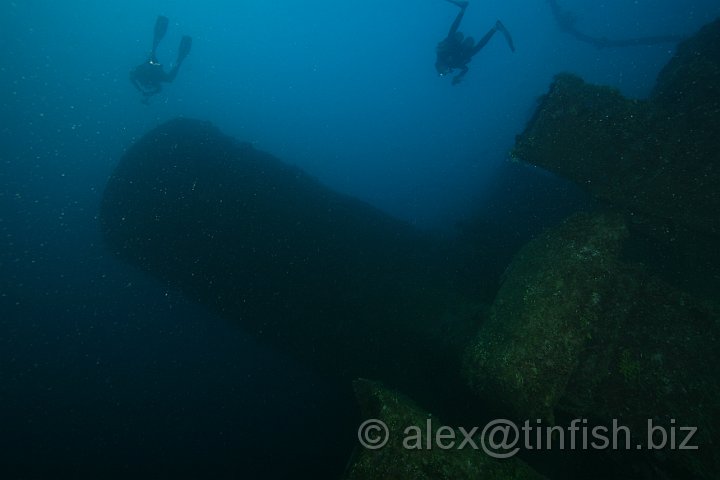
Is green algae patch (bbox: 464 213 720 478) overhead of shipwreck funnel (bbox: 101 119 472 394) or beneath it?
overhead

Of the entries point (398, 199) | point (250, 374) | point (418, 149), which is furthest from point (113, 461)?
point (418, 149)

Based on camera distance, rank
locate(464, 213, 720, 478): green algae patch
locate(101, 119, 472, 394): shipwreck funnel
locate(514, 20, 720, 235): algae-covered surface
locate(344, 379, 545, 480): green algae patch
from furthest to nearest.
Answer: locate(101, 119, 472, 394): shipwreck funnel
locate(514, 20, 720, 235): algae-covered surface
locate(464, 213, 720, 478): green algae patch
locate(344, 379, 545, 480): green algae patch

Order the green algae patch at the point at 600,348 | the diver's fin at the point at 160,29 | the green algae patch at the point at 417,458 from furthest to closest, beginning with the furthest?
the diver's fin at the point at 160,29
the green algae patch at the point at 600,348
the green algae patch at the point at 417,458

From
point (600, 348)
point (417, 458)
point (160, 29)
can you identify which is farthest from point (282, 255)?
point (160, 29)

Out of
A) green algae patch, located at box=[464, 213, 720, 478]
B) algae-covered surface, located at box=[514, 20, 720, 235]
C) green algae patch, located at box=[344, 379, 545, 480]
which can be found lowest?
green algae patch, located at box=[344, 379, 545, 480]

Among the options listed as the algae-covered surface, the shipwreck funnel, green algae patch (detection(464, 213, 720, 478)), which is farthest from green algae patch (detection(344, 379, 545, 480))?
the algae-covered surface

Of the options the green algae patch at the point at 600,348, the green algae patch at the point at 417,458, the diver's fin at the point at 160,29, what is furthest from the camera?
the diver's fin at the point at 160,29

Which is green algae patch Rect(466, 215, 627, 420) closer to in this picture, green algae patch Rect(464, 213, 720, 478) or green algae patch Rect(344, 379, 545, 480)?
green algae patch Rect(464, 213, 720, 478)

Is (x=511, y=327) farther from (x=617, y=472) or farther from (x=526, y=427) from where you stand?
(x=617, y=472)

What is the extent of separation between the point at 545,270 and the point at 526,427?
1.13 m

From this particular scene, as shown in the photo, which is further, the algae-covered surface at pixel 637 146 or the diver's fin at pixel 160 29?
the diver's fin at pixel 160 29

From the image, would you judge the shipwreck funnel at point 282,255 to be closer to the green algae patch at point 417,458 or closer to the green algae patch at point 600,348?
the green algae patch at point 600,348

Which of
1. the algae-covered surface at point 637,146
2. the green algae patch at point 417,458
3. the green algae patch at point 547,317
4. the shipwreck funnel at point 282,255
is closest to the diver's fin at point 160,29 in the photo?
the shipwreck funnel at point 282,255

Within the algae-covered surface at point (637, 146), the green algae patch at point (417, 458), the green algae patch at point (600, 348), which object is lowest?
the green algae patch at point (417, 458)
